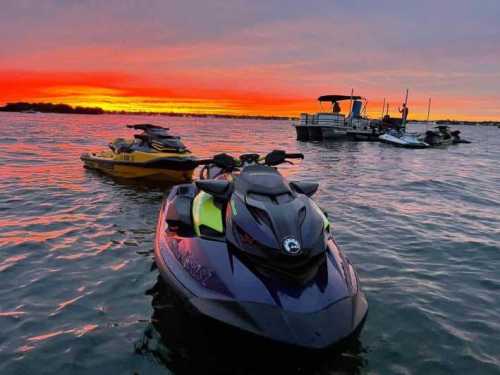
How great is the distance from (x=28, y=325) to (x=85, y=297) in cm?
78

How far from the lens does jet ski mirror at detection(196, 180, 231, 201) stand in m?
4.21

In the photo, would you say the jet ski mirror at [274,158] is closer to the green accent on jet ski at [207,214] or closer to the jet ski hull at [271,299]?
the green accent on jet ski at [207,214]

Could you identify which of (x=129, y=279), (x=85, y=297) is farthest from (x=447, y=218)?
(x=85, y=297)

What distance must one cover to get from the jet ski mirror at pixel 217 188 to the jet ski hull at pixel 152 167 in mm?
8312

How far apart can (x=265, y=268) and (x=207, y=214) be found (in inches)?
42.5

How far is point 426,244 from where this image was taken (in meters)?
7.58

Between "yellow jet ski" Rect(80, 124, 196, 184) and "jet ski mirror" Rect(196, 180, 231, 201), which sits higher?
"jet ski mirror" Rect(196, 180, 231, 201)

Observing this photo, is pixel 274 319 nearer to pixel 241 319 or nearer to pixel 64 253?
pixel 241 319

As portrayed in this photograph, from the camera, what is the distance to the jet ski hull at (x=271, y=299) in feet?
9.62

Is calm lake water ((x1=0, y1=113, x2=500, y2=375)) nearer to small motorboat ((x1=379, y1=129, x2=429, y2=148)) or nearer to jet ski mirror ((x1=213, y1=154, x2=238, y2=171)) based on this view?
jet ski mirror ((x1=213, y1=154, x2=238, y2=171))

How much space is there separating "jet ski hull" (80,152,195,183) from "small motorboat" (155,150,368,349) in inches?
341

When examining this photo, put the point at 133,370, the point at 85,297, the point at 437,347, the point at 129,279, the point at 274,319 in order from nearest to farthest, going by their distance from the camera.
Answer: the point at 274,319 < the point at 133,370 < the point at 437,347 < the point at 85,297 < the point at 129,279

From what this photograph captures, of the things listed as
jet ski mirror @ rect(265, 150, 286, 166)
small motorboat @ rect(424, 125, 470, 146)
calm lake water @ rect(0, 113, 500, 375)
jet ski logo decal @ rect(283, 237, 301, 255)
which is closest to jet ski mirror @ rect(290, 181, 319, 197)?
jet ski mirror @ rect(265, 150, 286, 166)

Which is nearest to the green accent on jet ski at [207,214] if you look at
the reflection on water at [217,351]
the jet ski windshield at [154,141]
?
the reflection on water at [217,351]
